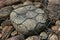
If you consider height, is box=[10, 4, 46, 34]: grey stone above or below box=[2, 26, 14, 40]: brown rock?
above

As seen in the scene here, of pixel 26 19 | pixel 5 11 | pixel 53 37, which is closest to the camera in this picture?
pixel 53 37

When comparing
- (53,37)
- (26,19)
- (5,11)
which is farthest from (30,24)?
(5,11)

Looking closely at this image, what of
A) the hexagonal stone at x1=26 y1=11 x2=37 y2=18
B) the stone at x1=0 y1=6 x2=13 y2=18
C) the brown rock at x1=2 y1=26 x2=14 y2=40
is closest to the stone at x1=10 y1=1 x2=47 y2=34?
the hexagonal stone at x1=26 y1=11 x2=37 y2=18

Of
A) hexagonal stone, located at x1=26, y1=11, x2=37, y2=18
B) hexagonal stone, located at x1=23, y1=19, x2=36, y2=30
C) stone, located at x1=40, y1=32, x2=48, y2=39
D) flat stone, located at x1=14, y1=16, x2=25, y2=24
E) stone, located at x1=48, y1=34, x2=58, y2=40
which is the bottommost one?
stone, located at x1=40, y1=32, x2=48, y2=39

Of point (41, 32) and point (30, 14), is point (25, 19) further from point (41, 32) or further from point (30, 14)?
point (41, 32)

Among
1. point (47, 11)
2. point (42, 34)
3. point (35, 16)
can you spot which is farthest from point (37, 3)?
point (42, 34)

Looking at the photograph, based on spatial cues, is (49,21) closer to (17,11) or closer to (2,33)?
(17,11)

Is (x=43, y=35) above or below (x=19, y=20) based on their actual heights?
below

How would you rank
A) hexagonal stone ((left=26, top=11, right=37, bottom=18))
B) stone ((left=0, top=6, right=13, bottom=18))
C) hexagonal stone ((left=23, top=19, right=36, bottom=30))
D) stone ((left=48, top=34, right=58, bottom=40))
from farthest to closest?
stone ((left=0, top=6, right=13, bottom=18)) → hexagonal stone ((left=26, top=11, right=37, bottom=18)) → hexagonal stone ((left=23, top=19, right=36, bottom=30)) → stone ((left=48, top=34, right=58, bottom=40))

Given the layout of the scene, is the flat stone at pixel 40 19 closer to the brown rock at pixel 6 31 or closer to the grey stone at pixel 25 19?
the grey stone at pixel 25 19

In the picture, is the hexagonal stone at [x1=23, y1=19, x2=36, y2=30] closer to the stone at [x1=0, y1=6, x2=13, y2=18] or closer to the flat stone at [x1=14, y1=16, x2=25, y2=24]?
the flat stone at [x1=14, y1=16, x2=25, y2=24]

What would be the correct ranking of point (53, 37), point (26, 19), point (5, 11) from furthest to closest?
point (5, 11)
point (26, 19)
point (53, 37)
